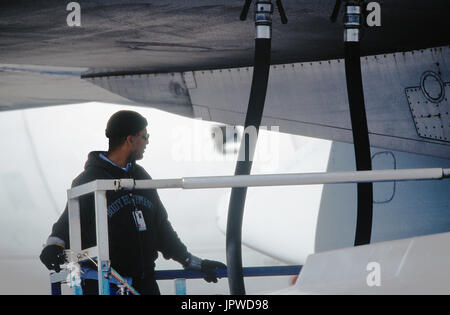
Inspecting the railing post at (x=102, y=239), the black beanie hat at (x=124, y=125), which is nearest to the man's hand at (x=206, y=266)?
the black beanie hat at (x=124, y=125)

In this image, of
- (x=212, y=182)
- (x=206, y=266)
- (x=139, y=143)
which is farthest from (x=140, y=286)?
(x=212, y=182)

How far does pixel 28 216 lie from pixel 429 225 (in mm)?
7707

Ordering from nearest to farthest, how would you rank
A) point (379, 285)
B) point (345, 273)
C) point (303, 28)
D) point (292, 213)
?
point (379, 285) → point (345, 273) → point (303, 28) → point (292, 213)

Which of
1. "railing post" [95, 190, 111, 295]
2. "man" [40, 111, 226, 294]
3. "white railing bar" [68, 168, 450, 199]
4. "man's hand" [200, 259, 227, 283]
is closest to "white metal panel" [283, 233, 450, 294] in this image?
"white railing bar" [68, 168, 450, 199]

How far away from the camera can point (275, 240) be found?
21.6 ft

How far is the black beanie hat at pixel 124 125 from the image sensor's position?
3324 millimetres

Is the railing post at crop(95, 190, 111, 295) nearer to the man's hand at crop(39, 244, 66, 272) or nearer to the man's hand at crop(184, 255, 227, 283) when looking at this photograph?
the man's hand at crop(39, 244, 66, 272)

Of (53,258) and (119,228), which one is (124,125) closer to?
(119,228)

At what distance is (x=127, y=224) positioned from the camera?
3047 mm

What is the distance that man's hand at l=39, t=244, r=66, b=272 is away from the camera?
8.96ft

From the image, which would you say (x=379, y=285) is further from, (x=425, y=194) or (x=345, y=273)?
(x=425, y=194)

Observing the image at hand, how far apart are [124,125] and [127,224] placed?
1.63ft

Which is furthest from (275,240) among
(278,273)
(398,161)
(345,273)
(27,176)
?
(27,176)

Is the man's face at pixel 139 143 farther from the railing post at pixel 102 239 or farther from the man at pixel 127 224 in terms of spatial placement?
the railing post at pixel 102 239
